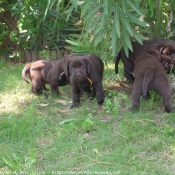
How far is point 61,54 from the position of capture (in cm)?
991

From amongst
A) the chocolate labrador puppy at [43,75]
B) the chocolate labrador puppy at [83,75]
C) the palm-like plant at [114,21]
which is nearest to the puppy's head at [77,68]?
the chocolate labrador puppy at [83,75]

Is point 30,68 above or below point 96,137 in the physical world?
above

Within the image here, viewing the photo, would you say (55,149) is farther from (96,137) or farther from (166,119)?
(166,119)

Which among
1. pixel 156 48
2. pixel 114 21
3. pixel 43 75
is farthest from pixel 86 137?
pixel 156 48

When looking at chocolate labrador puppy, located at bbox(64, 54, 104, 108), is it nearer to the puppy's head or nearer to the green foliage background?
the puppy's head

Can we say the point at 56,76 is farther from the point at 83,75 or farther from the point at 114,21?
the point at 114,21

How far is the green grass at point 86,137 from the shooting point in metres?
3.64

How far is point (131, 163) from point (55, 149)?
89cm

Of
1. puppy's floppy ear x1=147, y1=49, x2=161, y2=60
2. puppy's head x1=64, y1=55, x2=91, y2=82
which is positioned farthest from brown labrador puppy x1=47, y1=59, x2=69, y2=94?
puppy's floppy ear x1=147, y1=49, x2=161, y2=60

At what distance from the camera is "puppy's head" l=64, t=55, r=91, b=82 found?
540 cm

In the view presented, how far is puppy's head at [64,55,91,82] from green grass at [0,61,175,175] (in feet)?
1.60

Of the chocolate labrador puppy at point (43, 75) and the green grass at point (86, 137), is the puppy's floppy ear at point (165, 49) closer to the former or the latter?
the green grass at point (86, 137)

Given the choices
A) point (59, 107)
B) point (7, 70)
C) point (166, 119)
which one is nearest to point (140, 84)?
point (166, 119)

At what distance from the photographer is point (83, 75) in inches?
213
